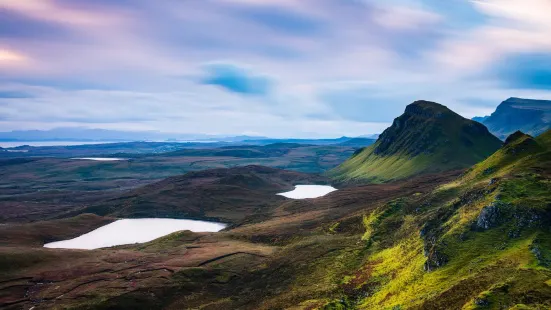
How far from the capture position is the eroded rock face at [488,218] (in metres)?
64.9

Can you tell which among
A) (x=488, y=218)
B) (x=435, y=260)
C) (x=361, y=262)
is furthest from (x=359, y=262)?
(x=488, y=218)

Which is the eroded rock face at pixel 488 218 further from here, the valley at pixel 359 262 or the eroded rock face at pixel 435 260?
the eroded rock face at pixel 435 260

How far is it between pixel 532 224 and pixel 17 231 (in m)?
180

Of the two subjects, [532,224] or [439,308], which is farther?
[532,224]

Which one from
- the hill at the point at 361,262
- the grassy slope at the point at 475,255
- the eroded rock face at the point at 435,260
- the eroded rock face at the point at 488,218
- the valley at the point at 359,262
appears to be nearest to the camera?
the grassy slope at the point at 475,255

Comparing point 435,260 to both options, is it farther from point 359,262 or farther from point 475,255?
point 359,262

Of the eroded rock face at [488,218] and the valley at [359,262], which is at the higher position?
the eroded rock face at [488,218]

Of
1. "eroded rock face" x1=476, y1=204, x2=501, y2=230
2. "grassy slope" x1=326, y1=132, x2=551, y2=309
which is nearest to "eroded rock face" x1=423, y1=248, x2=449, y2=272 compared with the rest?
"grassy slope" x1=326, y1=132, x2=551, y2=309

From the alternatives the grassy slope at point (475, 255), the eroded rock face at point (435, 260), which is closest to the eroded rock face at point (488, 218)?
the grassy slope at point (475, 255)

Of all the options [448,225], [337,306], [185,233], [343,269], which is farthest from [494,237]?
[185,233]

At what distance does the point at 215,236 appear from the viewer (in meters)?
140

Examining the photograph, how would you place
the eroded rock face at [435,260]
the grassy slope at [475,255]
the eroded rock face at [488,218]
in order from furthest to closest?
1. the eroded rock face at [488,218]
2. the eroded rock face at [435,260]
3. the grassy slope at [475,255]

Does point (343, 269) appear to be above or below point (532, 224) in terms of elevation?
below

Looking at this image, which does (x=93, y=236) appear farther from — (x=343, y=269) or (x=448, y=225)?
(x=448, y=225)
